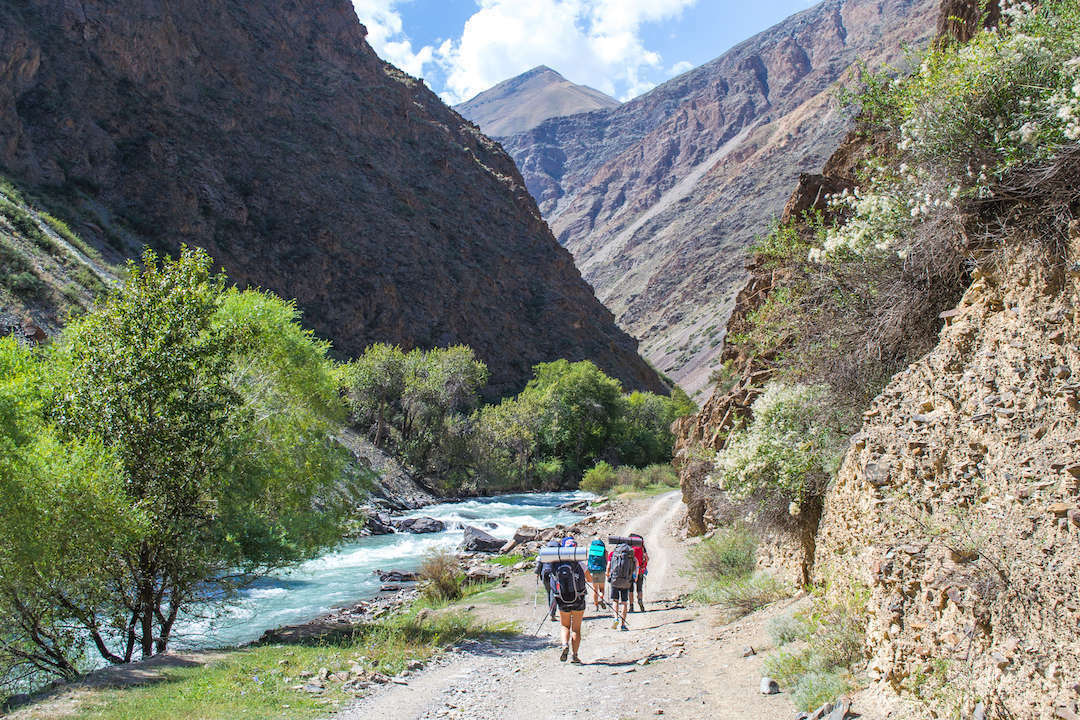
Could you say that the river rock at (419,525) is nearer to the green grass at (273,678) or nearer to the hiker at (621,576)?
the green grass at (273,678)

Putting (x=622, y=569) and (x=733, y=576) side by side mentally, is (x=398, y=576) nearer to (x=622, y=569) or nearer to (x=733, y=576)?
(x=622, y=569)

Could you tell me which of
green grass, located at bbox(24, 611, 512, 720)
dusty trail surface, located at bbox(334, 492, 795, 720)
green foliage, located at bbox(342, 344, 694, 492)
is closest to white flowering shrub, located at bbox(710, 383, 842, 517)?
dusty trail surface, located at bbox(334, 492, 795, 720)

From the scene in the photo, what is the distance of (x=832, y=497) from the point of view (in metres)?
7.50

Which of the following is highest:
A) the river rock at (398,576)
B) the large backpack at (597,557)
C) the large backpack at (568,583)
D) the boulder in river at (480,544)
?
the large backpack at (568,583)

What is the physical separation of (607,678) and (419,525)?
2270cm

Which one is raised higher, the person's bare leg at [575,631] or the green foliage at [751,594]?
the person's bare leg at [575,631]

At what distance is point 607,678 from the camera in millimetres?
8023

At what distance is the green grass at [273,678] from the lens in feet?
24.1

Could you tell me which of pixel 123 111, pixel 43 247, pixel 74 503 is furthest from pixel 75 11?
pixel 74 503

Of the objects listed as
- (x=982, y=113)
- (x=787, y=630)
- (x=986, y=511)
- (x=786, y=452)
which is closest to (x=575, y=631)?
(x=787, y=630)

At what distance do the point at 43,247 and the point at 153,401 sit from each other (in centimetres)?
3139

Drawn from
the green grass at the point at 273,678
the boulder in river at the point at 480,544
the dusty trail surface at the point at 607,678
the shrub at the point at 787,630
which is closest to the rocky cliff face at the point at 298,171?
the boulder in river at the point at 480,544

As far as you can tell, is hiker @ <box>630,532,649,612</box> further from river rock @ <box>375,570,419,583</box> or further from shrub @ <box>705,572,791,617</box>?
river rock @ <box>375,570,419,583</box>

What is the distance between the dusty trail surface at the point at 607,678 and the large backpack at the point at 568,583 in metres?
0.90
